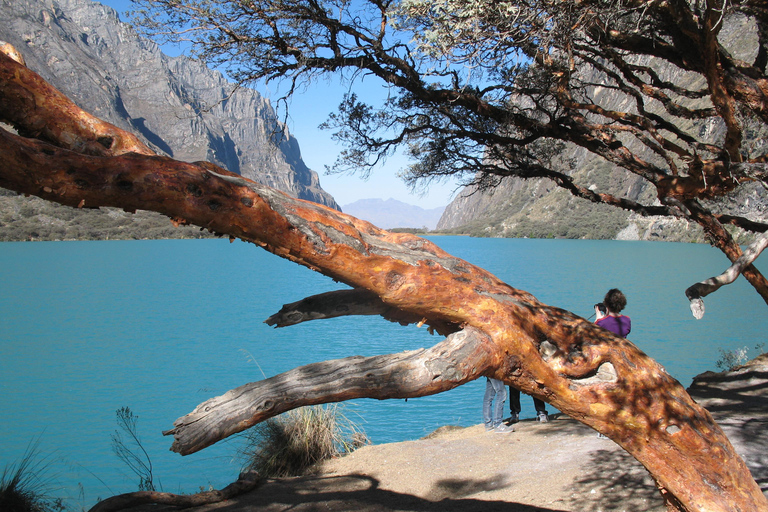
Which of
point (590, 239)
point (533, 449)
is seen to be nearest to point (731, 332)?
point (533, 449)

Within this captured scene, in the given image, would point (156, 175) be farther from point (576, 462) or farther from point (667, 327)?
point (667, 327)

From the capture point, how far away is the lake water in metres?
8.75

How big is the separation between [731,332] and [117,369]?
20.1 m

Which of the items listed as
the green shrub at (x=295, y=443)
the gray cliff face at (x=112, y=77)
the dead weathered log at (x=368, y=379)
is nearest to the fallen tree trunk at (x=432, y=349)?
the dead weathered log at (x=368, y=379)

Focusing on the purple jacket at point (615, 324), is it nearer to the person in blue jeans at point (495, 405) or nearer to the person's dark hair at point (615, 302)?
the person's dark hair at point (615, 302)

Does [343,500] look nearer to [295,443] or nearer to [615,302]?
[295,443]

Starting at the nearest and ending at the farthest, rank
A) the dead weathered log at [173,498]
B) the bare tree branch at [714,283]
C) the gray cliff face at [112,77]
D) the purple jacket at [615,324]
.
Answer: the bare tree branch at [714,283] < the dead weathered log at [173,498] < the purple jacket at [615,324] < the gray cliff face at [112,77]

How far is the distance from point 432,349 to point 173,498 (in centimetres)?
344

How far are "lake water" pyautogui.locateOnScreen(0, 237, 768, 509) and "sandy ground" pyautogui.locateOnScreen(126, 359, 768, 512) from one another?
2.53 m

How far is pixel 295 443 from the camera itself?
6445 mm

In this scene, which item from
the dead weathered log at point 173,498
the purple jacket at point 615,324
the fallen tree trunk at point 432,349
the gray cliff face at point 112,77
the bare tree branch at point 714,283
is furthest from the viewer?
the gray cliff face at point 112,77

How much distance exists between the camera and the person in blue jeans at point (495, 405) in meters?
6.47

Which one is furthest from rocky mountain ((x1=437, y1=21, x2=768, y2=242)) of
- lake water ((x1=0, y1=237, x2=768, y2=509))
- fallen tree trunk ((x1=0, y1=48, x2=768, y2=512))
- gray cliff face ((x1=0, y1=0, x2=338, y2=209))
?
fallen tree trunk ((x1=0, y1=48, x2=768, y2=512))

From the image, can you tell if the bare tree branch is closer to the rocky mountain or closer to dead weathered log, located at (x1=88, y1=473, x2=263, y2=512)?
dead weathered log, located at (x1=88, y1=473, x2=263, y2=512)
